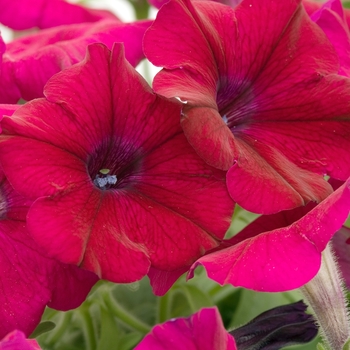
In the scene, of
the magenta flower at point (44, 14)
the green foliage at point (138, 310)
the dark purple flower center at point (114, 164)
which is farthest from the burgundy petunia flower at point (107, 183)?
the magenta flower at point (44, 14)

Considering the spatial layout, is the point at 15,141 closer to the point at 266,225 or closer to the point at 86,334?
the point at 266,225

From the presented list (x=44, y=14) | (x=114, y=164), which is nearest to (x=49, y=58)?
(x=114, y=164)

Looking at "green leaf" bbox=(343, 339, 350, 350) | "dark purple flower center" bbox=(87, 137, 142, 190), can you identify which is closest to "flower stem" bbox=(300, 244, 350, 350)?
"green leaf" bbox=(343, 339, 350, 350)

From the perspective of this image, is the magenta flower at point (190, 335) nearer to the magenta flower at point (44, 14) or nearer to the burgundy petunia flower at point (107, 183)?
the burgundy petunia flower at point (107, 183)

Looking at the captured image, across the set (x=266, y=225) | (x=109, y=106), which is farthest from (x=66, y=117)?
(x=266, y=225)

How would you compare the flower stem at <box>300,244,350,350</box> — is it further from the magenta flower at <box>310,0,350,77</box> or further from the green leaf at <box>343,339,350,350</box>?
the magenta flower at <box>310,0,350,77</box>

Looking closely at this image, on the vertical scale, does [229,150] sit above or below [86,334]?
above
